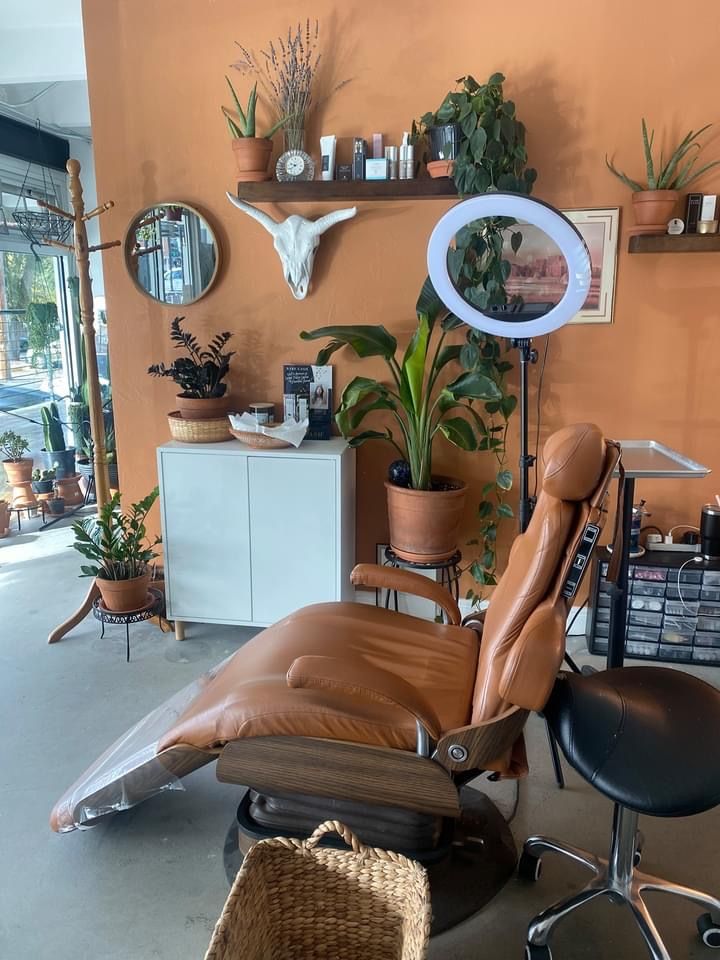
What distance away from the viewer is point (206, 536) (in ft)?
9.43

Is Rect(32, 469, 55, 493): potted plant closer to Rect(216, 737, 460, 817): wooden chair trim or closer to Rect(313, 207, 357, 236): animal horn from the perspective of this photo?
Rect(313, 207, 357, 236): animal horn

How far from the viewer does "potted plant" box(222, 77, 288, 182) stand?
2785mm

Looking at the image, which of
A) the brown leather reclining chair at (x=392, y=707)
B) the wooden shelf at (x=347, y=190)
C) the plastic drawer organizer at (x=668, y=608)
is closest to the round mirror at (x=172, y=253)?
the wooden shelf at (x=347, y=190)

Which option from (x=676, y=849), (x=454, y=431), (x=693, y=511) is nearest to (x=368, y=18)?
(x=454, y=431)

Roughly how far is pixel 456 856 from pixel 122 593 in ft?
5.48

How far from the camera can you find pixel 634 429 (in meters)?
2.91

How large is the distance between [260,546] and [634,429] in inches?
62.6

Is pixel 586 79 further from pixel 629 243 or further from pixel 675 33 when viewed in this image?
pixel 629 243

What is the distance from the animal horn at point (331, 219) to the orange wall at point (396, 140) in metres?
0.08

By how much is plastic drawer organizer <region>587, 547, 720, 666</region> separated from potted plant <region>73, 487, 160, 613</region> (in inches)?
72.4

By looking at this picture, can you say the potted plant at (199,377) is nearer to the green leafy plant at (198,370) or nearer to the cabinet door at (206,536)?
the green leafy plant at (198,370)

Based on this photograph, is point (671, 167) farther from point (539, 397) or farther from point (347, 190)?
point (347, 190)

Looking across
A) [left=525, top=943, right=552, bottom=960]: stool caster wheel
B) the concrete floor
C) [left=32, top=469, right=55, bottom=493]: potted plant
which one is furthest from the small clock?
[left=32, top=469, right=55, bottom=493]: potted plant

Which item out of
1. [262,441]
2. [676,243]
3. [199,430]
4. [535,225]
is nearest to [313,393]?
[262,441]
